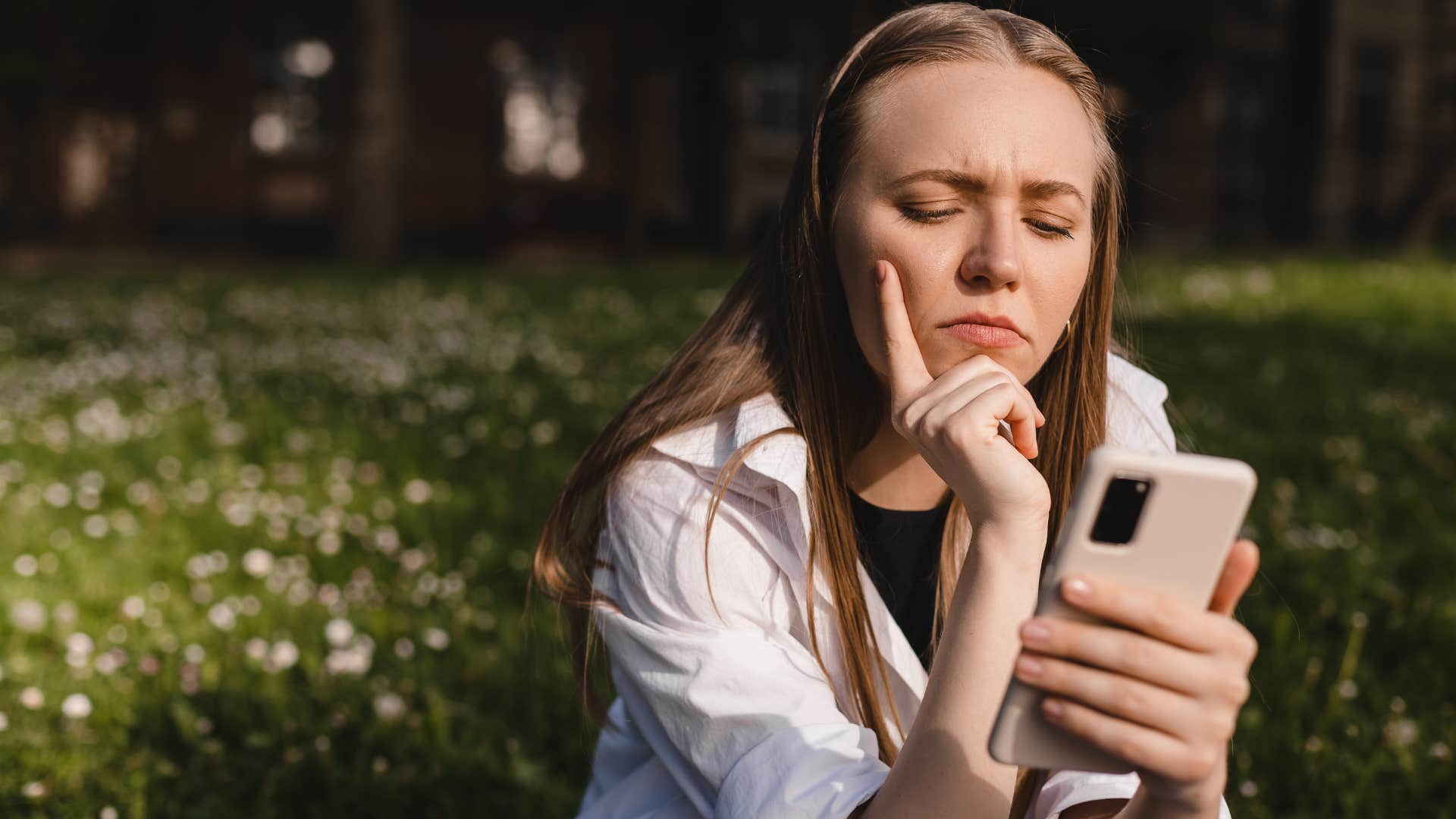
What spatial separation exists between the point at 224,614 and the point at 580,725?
1.19m

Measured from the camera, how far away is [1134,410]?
1938mm

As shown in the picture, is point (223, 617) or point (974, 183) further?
point (223, 617)

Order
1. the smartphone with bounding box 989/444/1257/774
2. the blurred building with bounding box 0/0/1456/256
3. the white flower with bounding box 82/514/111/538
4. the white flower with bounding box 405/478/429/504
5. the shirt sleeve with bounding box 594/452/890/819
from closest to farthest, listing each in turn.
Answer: the smartphone with bounding box 989/444/1257/774 → the shirt sleeve with bounding box 594/452/890/819 → the white flower with bounding box 82/514/111/538 → the white flower with bounding box 405/478/429/504 → the blurred building with bounding box 0/0/1456/256

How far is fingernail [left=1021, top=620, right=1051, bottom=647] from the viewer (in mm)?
1040

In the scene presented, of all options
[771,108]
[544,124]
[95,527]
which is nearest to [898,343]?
[95,527]

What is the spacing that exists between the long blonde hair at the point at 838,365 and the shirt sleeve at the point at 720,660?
2.5 inches

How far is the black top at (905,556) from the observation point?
1.83 meters

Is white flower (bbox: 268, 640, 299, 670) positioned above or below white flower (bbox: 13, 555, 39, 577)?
above

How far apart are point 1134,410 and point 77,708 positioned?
7.76 ft

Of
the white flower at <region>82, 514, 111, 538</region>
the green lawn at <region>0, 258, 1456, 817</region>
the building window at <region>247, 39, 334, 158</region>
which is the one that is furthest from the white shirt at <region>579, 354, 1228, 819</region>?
the building window at <region>247, 39, 334, 158</region>

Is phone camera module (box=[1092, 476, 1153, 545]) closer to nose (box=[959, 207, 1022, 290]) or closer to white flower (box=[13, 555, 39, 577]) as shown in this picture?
nose (box=[959, 207, 1022, 290])

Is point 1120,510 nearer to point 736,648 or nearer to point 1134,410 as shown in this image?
point 736,648

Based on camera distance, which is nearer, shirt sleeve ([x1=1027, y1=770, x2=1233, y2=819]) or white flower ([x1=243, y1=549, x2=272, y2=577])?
shirt sleeve ([x1=1027, y1=770, x2=1233, y2=819])

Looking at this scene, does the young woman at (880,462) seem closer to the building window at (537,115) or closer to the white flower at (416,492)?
the white flower at (416,492)
